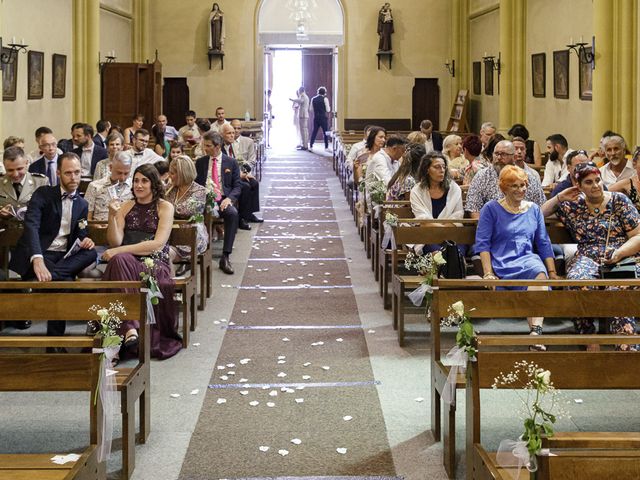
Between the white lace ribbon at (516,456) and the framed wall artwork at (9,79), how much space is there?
10557 millimetres

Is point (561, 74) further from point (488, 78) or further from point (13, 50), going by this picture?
point (13, 50)

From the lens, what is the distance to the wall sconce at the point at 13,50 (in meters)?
12.2

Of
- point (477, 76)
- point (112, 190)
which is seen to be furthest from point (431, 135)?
point (112, 190)

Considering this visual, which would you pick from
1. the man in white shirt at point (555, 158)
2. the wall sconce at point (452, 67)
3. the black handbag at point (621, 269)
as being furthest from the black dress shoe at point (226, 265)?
the wall sconce at point (452, 67)

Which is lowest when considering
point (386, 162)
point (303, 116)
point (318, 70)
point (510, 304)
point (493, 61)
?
point (510, 304)

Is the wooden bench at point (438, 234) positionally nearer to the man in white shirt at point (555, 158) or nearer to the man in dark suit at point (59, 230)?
the man in dark suit at point (59, 230)

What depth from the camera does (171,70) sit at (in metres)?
23.0

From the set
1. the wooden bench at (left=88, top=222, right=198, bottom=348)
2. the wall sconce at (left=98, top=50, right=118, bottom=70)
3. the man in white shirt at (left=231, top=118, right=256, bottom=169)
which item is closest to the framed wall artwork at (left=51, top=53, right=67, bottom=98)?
the wall sconce at (left=98, top=50, right=118, bottom=70)

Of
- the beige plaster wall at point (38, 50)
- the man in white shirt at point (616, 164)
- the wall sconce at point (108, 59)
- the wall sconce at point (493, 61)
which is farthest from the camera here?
the wall sconce at point (493, 61)

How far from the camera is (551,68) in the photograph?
51.6 ft

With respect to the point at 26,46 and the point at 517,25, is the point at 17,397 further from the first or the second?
the point at 517,25

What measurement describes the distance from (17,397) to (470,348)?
2.99m

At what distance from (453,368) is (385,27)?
63.9 ft

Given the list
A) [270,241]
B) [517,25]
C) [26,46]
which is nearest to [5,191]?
[270,241]
